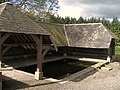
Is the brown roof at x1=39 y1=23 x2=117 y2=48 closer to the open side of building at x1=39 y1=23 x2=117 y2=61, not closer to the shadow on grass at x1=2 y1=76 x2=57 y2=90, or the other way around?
the open side of building at x1=39 y1=23 x2=117 y2=61

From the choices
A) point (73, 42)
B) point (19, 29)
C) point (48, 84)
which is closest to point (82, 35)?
point (73, 42)

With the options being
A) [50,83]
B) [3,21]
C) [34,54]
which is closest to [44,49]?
[50,83]

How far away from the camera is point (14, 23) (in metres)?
11.0

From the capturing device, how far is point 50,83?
12039mm

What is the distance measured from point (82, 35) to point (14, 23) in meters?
17.2

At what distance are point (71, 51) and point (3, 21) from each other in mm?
17951

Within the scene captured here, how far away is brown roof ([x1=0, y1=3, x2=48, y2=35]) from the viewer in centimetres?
1028

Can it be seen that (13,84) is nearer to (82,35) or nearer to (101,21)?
(82,35)

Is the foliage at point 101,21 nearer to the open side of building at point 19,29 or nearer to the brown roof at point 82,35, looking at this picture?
the brown roof at point 82,35

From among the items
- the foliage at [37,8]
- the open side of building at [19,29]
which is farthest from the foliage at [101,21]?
the open side of building at [19,29]

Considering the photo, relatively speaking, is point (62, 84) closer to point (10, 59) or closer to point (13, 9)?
point (13, 9)

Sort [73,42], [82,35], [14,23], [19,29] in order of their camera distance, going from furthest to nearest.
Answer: [82,35] → [73,42] → [14,23] → [19,29]

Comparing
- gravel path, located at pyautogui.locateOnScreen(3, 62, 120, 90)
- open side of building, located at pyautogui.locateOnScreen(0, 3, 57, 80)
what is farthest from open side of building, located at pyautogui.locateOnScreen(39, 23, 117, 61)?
open side of building, located at pyautogui.locateOnScreen(0, 3, 57, 80)

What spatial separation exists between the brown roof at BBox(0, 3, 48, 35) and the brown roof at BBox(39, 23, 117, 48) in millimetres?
12194
